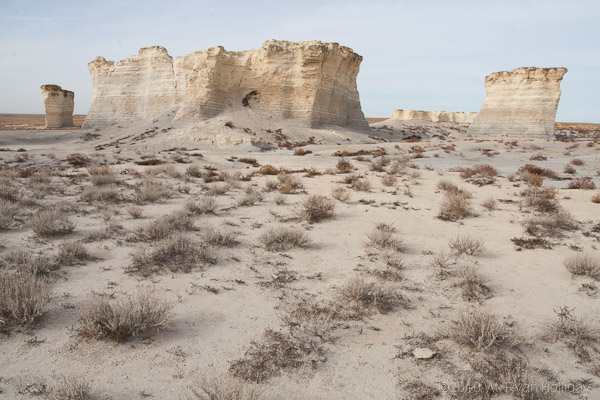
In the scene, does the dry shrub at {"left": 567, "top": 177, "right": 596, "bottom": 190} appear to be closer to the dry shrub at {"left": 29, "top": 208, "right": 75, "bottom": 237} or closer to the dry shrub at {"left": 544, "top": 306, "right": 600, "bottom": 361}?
A: the dry shrub at {"left": 544, "top": 306, "right": 600, "bottom": 361}

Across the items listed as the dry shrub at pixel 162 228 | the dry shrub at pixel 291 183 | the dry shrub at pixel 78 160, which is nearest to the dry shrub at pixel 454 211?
the dry shrub at pixel 291 183

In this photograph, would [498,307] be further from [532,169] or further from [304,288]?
[532,169]

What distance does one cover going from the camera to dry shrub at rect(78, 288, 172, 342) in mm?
2516

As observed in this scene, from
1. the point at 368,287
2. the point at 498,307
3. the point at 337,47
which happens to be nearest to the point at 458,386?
the point at 368,287

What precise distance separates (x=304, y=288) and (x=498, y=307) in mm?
1997

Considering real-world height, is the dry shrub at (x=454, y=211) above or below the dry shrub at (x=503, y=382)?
above

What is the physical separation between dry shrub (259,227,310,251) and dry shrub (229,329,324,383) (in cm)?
200

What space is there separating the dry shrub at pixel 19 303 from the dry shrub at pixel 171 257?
1.01 meters

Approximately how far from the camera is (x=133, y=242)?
4602mm

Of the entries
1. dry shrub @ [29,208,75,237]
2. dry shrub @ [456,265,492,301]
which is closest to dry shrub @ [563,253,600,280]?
dry shrub @ [456,265,492,301]

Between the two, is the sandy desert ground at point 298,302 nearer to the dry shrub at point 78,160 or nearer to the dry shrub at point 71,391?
the dry shrub at point 71,391

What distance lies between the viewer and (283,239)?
15.8 ft

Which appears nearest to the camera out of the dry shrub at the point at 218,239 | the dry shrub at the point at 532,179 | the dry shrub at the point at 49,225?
the dry shrub at the point at 49,225

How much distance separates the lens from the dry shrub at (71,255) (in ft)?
12.4
